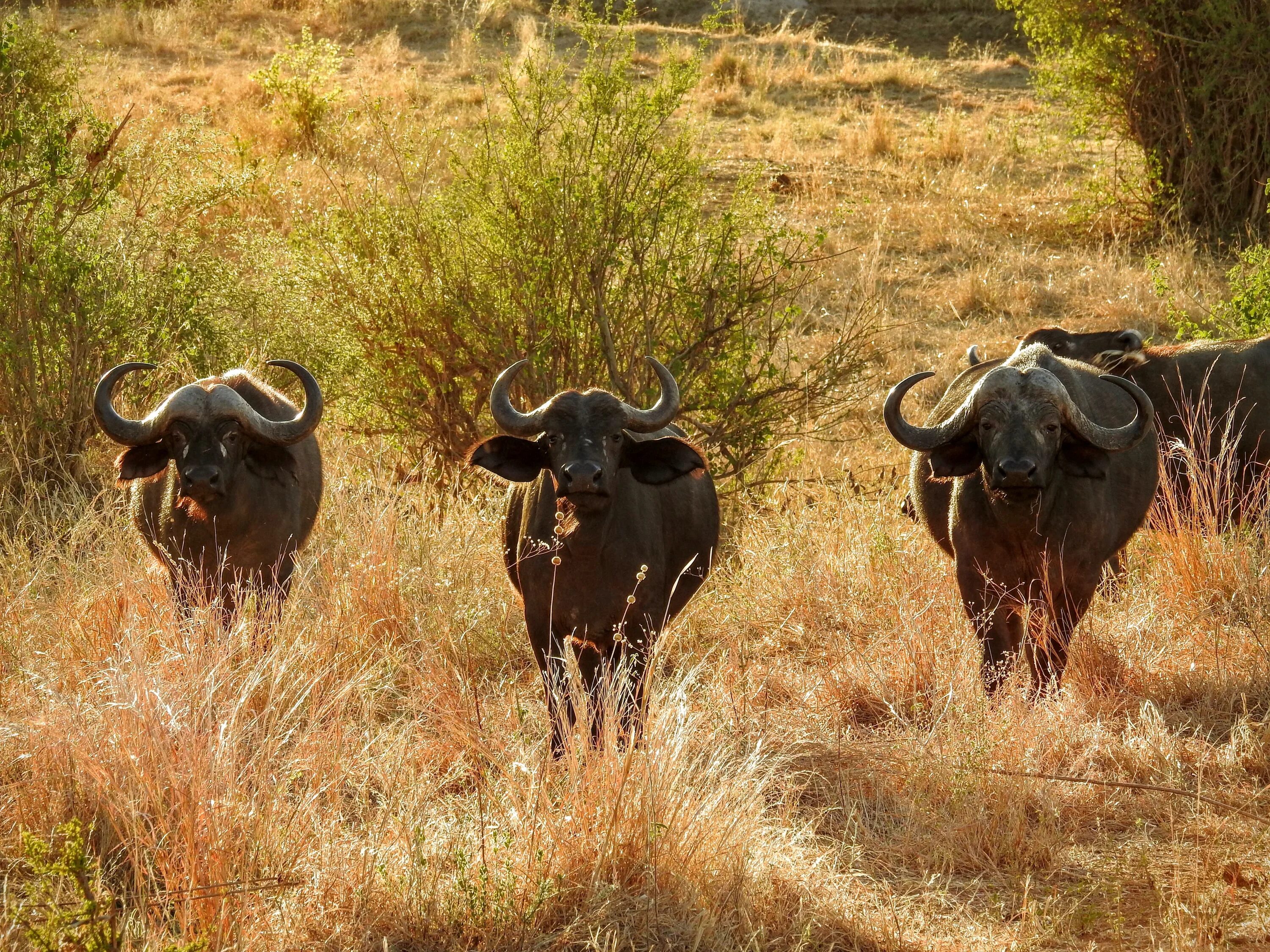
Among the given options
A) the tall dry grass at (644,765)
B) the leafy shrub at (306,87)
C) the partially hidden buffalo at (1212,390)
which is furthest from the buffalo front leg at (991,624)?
the leafy shrub at (306,87)

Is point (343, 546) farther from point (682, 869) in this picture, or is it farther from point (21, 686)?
point (682, 869)

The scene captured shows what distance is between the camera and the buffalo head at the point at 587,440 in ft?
18.0

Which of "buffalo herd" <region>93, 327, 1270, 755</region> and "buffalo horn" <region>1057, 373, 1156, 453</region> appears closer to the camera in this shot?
"buffalo herd" <region>93, 327, 1270, 755</region>

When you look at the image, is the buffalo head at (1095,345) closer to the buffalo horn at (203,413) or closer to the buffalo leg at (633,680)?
the buffalo leg at (633,680)

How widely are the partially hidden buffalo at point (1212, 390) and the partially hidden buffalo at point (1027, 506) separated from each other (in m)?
1.99

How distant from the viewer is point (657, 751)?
4.39 m

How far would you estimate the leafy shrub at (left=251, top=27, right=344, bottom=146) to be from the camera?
59.5 ft

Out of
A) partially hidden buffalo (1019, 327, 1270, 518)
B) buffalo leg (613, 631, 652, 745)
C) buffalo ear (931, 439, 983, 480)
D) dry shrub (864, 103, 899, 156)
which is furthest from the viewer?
dry shrub (864, 103, 899, 156)

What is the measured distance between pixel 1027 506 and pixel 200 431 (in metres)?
3.73

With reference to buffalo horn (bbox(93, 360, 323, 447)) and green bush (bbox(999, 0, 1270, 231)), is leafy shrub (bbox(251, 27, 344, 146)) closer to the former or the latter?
green bush (bbox(999, 0, 1270, 231))

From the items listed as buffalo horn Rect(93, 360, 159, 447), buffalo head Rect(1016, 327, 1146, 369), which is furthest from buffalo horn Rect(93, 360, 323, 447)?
buffalo head Rect(1016, 327, 1146, 369)

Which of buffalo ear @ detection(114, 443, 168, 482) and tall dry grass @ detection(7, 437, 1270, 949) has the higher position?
buffalo ear @ detection(114, 443, 168, 482)

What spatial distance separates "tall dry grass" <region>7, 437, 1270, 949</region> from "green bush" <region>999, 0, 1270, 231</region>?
9577 mm

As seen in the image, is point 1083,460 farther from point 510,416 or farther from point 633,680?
point 510,416
